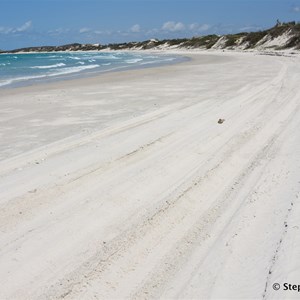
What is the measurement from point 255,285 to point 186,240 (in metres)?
0.84

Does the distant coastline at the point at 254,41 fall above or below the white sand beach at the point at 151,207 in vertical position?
below

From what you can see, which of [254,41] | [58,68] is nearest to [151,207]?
[58,68]

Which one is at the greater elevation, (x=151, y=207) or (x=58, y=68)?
(x=151, y=207)

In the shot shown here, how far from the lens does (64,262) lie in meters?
3.42

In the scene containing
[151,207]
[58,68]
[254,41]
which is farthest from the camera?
[254,41]

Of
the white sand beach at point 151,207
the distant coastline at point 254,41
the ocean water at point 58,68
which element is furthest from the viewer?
the distant coastline at point 254,41

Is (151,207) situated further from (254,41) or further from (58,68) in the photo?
(254,41)

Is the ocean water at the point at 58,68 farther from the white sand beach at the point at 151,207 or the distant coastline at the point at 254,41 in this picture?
the white sand beach at the point at 151,207

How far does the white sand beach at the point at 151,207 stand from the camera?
3.17 metres

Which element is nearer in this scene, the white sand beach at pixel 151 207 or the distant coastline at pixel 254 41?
the white sand beach at pixel 151 207

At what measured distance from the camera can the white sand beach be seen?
3170 millimetres

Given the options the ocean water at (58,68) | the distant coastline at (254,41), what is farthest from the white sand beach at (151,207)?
the distant coastline at (254,41)

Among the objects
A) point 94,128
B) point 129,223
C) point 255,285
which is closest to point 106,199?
point 129,223

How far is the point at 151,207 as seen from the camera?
175 inches
